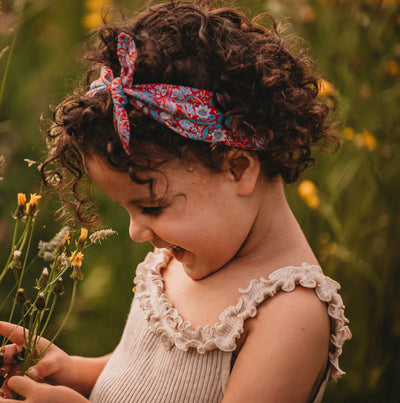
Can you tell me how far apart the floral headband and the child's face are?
6 centimetres

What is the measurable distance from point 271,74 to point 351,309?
3.18 feet

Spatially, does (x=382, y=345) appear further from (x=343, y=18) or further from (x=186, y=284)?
(x=343, y=18)

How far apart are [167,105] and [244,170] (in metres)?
0.16

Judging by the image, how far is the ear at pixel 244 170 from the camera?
0.82 metres

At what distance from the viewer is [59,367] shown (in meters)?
0.98

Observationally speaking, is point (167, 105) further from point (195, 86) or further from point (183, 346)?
point (183, 346)

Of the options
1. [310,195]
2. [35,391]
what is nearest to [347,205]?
[310,195]

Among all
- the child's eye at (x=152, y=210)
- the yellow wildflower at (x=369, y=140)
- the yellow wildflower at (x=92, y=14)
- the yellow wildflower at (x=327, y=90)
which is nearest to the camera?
the child's eye at (x=152, y=210)

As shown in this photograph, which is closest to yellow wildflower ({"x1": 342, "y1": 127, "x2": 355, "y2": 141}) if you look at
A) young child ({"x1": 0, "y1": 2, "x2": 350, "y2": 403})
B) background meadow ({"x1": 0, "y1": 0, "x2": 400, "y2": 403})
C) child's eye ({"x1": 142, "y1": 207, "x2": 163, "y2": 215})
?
background meadow ({"x1": 0, "y1": 0, "x2": 400, "y2": 403})

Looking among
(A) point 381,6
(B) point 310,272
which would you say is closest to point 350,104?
(A) point 381,6

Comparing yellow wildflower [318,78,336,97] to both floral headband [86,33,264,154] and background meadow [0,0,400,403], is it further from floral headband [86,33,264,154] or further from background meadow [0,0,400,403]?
floral headband [86,33,264,154]

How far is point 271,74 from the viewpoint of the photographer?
2.73 ft

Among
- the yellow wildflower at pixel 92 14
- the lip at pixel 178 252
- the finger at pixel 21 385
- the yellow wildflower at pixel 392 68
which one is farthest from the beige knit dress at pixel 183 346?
the yellow wildflower at pixel 92 14

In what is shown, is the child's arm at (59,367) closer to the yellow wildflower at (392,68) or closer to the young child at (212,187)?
the young child at (212,187)
